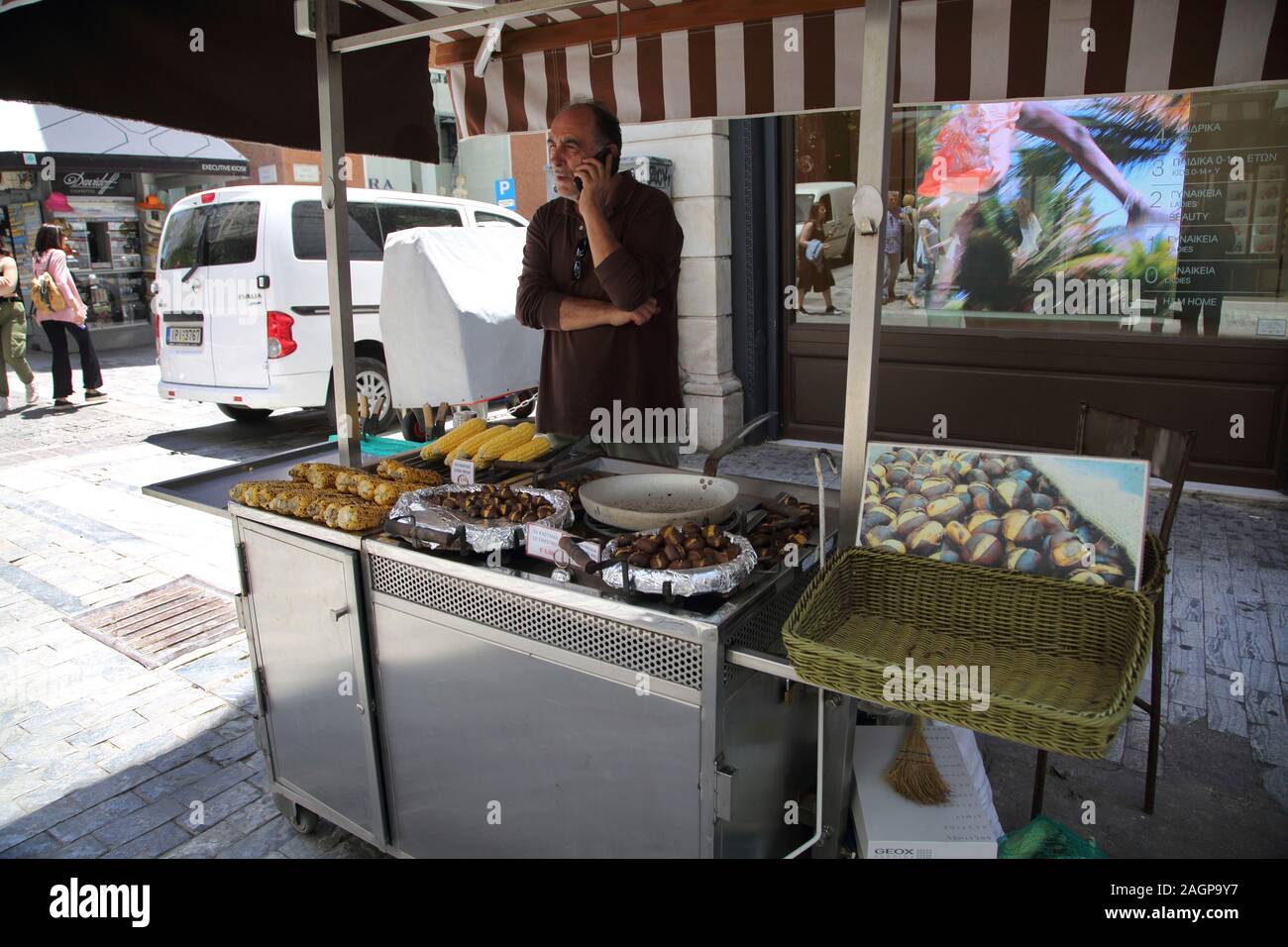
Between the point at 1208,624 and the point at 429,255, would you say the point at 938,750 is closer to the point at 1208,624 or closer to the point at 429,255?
the point at 1208,624

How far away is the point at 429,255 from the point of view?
679 centimetres

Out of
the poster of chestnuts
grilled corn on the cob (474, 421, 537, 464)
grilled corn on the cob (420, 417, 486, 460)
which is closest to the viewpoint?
the poster of chestnuts

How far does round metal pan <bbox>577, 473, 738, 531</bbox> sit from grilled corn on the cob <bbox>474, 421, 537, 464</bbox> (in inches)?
18.5

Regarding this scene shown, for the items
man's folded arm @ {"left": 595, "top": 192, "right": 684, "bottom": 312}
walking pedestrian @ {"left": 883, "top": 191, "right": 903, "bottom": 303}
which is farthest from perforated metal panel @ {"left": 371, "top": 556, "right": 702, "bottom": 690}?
walking pedestrian @ {"left": 883, "top": 191, "right": 903, "bottom": 303}

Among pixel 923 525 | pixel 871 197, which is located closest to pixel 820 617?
pixel 923 525

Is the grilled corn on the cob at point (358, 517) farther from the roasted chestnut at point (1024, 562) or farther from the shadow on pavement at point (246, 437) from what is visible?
the shadow on pavement at point (246, 437)

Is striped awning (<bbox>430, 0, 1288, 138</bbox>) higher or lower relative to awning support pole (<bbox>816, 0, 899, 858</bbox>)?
higher

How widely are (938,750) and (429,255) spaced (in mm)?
5532

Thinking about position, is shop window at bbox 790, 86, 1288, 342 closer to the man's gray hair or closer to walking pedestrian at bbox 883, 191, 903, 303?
walking pedestrian at bbox 883, 191, 903, 303

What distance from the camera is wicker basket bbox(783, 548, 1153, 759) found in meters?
1.51

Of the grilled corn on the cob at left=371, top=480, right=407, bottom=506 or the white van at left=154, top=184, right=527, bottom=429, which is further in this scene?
the white van at left=154, top=184, right=527, bottom=429

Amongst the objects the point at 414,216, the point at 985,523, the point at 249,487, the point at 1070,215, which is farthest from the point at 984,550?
the point at 414,216
